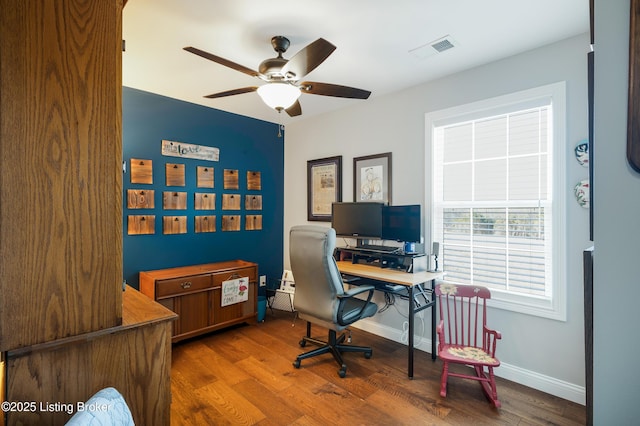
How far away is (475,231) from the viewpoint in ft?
8.69

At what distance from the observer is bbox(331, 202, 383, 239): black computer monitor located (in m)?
3.08

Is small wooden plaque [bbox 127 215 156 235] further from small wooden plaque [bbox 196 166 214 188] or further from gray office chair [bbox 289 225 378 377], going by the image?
gray office chair [bbox 289 225 378 377]

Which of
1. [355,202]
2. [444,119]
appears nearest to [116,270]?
[355,202]

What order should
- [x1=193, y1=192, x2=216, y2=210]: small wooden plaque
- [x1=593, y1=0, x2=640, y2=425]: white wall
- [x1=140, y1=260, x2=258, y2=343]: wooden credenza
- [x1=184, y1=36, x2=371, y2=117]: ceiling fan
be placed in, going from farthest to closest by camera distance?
1. [x1=193, y1=192, x2=216, y2=210]: small wooden plaque
2. [x1=140, y1=260, x2=258, y2=343]: wooden credenza
3. [x1=184, y1=36, x2=371, y2=117]: ceiling fan
4. [x1=593, y1=0, x2=640, y2=425]: white wall

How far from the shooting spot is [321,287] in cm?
241

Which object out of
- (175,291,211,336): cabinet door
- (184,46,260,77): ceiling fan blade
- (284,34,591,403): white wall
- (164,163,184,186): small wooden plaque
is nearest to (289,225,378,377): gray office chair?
(284,34,591,403): white wall

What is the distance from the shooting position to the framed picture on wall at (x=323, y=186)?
3689 mm

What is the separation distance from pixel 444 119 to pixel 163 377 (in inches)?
111

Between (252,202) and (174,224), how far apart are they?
1040mm

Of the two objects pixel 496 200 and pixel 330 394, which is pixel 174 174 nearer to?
pixel 330 394

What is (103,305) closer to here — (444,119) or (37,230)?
(37,230)

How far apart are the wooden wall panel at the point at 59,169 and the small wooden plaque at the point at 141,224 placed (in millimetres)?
2284

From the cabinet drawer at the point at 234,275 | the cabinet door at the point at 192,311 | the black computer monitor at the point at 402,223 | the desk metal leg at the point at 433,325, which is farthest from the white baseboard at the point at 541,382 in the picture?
the cabinet door at the point at 192,311

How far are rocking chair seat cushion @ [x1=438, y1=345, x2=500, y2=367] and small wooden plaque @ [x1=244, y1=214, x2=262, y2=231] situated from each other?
2687mm
